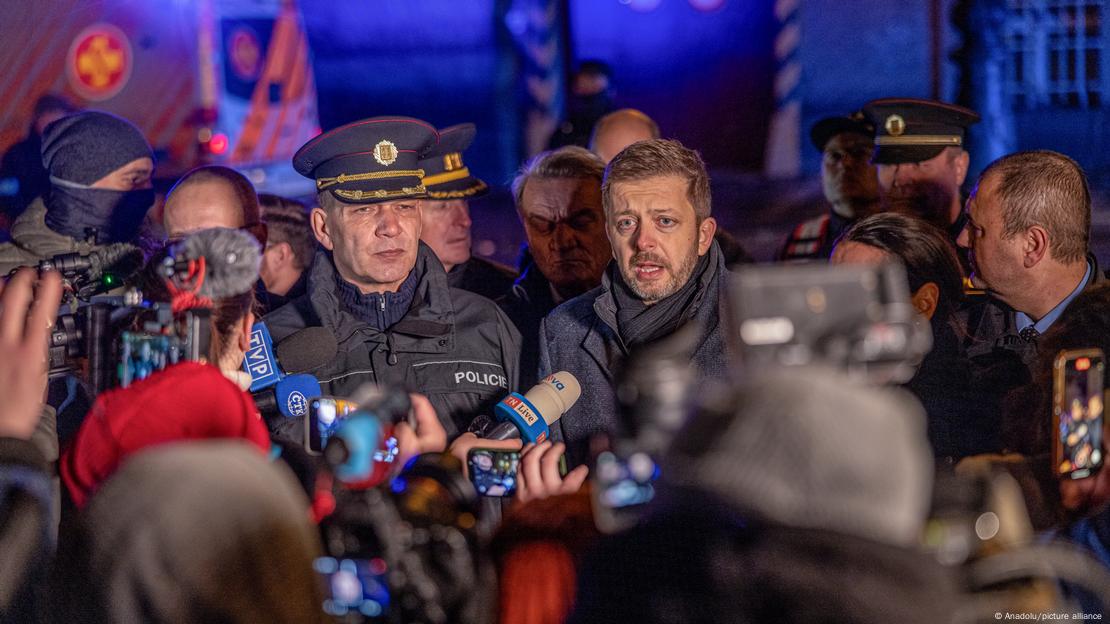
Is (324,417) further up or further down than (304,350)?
further down

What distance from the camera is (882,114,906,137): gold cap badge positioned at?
4.58 meters

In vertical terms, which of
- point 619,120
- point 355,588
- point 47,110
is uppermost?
point 47,110

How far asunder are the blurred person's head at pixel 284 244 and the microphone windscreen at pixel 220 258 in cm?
216

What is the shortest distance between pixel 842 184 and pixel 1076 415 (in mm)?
2904

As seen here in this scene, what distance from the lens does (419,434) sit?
221 centimetres

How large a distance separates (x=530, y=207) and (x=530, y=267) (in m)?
0.30

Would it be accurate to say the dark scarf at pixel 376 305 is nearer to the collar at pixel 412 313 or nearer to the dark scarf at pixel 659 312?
the collar at pixel 412 313

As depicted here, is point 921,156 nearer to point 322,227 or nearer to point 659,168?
point 659,168

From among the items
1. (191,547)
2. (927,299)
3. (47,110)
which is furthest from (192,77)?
(191,547)

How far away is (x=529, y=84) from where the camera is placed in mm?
8195

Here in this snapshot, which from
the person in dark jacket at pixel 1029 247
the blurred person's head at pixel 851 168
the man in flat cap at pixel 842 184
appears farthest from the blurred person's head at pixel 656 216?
the blurred person's head at pixel 851 168

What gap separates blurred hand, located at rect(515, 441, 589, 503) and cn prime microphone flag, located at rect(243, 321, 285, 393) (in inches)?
37.4

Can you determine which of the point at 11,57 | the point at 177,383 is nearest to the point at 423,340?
the point at 177,383

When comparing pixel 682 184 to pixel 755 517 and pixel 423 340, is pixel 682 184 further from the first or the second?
pixel 755 517
